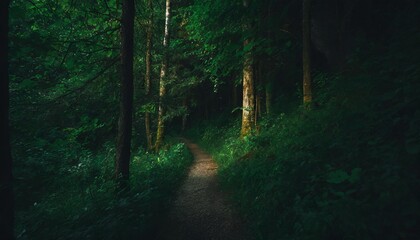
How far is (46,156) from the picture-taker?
1053 cm

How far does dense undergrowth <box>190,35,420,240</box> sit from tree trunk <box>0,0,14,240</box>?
4.52 m

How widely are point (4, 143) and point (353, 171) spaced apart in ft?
18.7

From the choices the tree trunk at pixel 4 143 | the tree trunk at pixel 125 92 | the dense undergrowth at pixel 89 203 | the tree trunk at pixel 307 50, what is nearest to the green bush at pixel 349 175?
the tree trunk at pixel 307 50

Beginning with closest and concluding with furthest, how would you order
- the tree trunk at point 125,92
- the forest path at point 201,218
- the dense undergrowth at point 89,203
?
the dense undergrowth at point 89,203 < the forest path at point 201,218 < the tree trunk at point 125,92

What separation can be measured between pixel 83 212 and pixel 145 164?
6.74 meters

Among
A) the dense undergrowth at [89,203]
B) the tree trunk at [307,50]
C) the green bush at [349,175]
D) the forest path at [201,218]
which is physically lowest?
the forest path at [201,218]

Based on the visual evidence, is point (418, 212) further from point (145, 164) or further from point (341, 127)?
point (145, 164)

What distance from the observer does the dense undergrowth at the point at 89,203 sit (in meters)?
5.09

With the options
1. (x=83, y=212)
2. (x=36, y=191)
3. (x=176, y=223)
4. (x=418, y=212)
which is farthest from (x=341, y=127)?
(x=36, y=191)

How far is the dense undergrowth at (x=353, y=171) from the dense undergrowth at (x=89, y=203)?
2587 millimetres

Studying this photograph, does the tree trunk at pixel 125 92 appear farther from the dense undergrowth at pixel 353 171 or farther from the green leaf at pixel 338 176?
the green leaf at pixel 338 176

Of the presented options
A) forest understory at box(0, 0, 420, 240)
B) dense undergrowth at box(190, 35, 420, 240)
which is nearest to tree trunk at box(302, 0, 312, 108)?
forest understory at box(0, 0, 420, 240)

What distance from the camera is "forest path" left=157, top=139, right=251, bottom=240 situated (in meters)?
6.19

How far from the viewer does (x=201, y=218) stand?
23.4ft
